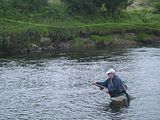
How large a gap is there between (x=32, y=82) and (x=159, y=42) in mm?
45650

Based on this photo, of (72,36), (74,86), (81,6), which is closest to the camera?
(74,86)

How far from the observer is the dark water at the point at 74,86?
3984 centimetres

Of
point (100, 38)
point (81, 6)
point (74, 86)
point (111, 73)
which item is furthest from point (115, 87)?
point (81, 6)

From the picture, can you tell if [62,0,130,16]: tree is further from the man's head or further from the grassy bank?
the man's head

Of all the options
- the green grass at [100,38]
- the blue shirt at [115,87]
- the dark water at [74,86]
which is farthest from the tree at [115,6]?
the blue shirt at [115,87]

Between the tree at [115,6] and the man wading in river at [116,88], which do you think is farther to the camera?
the tree at [115,6]

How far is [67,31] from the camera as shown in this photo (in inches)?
3506

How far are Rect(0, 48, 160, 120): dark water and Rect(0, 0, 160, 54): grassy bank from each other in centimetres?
921

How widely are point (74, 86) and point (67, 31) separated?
38.9 m

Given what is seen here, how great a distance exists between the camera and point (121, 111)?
132ft

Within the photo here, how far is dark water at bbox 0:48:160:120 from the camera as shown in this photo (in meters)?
39.8

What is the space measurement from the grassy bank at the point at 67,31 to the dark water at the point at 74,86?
9206mm

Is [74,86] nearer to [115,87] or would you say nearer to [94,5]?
[115,87]

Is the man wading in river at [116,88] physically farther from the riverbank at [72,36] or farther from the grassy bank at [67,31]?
the grassy bank at [67,31]
